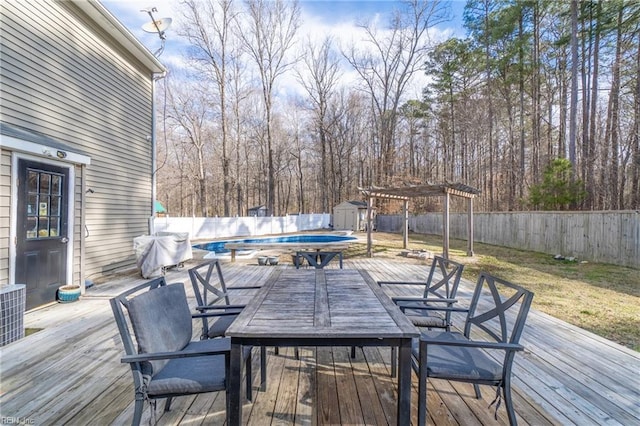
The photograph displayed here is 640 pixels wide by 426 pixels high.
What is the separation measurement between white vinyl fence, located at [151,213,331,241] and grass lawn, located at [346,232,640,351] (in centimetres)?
838

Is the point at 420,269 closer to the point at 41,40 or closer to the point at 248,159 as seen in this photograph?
the point at 41,40

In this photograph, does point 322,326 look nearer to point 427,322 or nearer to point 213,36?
point 427,322

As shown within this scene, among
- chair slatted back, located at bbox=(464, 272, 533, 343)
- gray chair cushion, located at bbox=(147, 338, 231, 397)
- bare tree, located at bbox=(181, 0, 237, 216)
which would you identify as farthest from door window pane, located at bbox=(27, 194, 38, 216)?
bare tree, located at bbox=(181, 0, 237, 216)

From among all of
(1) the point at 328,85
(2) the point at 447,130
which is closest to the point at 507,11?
(2) the point at 447,130

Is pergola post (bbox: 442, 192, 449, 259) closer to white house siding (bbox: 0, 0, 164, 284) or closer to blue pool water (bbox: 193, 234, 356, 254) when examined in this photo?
blue pool water (bbox: 193, 234, 356, 254)

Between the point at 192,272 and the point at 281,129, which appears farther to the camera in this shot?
the point at 281,129

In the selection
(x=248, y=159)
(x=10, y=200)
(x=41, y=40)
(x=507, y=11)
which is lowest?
(x=10, y=200)

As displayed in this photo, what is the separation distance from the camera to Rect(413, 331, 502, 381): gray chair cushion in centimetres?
163

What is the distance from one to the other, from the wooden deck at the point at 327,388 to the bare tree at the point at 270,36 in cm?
1511

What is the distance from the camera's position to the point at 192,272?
2.51 metres

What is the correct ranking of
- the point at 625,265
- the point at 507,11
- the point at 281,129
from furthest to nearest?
1. the point at 281,129
2. the point at 507,11
3. the point at 625,265

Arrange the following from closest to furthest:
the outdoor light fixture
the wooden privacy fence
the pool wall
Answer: the outdoor light fixture < the wooden privacy fence < the pool wall

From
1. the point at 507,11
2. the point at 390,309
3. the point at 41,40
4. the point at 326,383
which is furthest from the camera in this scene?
the point at 507,11

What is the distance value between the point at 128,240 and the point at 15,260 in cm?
300
